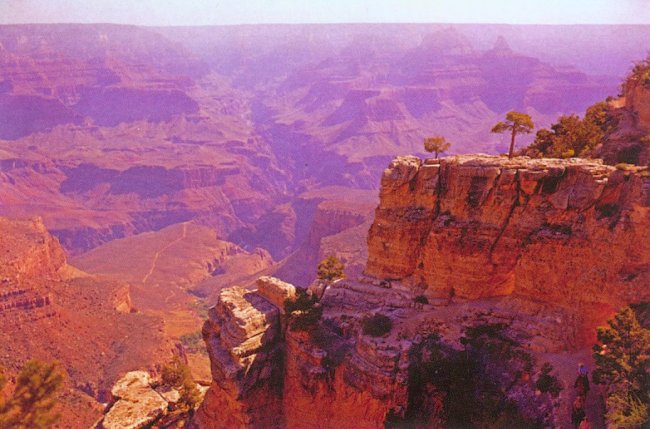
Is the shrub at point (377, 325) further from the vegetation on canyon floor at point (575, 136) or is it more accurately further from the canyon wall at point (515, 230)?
the vegetation on canyon floor at point (575, 136)

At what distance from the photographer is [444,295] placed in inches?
1147

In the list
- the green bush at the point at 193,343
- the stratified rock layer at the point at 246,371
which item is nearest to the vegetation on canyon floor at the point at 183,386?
the stratified rock layer at the point at 246,371

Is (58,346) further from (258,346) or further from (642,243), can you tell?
(642,243)

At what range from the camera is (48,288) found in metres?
63.5

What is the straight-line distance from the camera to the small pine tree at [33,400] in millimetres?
23861

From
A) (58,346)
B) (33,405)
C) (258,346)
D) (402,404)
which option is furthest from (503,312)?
(58,346)

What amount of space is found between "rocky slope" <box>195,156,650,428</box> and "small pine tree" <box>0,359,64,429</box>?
9364 millimetres

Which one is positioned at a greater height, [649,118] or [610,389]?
[649,118]

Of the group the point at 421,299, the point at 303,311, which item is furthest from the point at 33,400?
the point at 421,299

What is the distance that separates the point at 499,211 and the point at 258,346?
54.5 ft

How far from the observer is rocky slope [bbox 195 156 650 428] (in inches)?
952

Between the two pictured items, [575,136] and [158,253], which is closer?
[575,136]

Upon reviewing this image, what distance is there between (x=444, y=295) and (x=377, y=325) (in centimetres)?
443

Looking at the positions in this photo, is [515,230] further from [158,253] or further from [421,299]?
[158,253]
